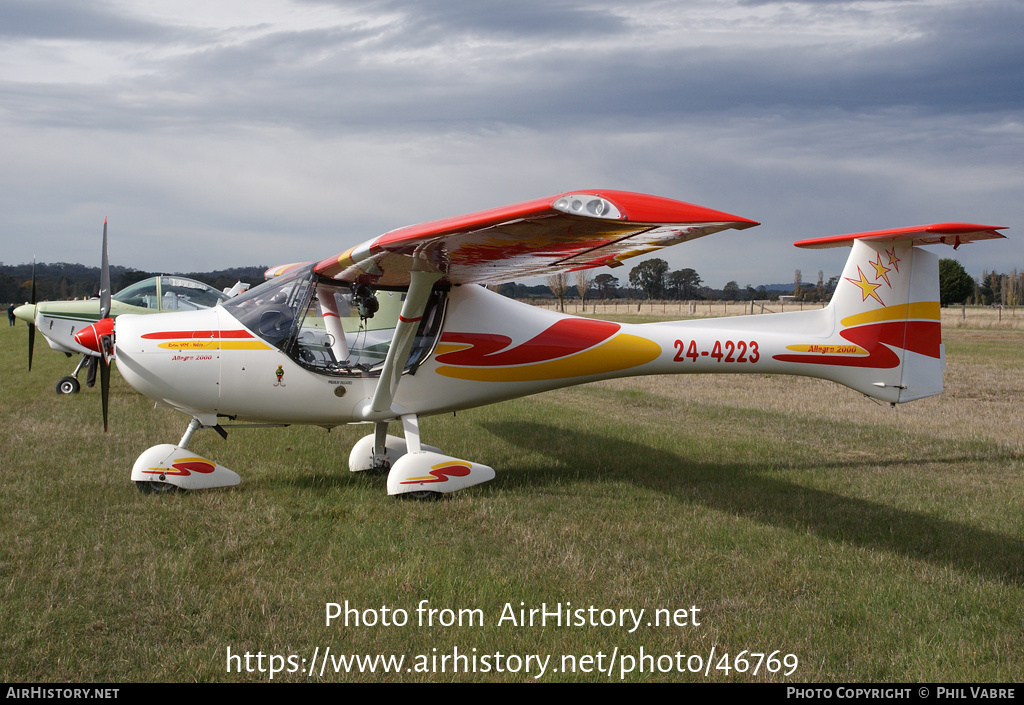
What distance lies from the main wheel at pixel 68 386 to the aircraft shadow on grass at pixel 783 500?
27.9ft

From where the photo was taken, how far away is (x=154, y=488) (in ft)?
20.5

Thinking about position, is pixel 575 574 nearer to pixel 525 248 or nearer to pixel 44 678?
pixel 525 248

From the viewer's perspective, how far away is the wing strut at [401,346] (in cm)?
600

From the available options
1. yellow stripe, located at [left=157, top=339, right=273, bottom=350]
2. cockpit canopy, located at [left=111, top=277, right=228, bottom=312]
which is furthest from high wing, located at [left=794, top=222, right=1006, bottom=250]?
cockpit canopy, located at [left=111, top=277, right=228, bottom=312]

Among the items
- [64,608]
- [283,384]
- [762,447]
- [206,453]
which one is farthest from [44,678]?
[762,447]

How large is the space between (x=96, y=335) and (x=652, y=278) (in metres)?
89.2

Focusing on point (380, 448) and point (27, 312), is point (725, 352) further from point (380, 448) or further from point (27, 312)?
point (27, 312)

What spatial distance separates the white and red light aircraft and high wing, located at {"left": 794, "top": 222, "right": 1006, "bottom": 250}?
0.02 meters

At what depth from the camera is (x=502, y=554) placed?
4.98 metres

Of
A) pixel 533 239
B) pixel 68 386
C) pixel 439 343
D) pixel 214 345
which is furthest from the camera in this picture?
pixel 68 386

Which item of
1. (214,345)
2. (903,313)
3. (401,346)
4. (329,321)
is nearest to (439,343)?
(401,346)

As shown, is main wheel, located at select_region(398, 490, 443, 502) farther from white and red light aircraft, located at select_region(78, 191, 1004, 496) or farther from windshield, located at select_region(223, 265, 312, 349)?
windshield, located at select_region(223, 265, 312, 349)

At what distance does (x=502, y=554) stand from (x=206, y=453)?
4586mm

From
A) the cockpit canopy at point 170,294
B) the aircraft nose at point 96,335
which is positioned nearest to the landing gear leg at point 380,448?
the aircraft nose at point 96,335
